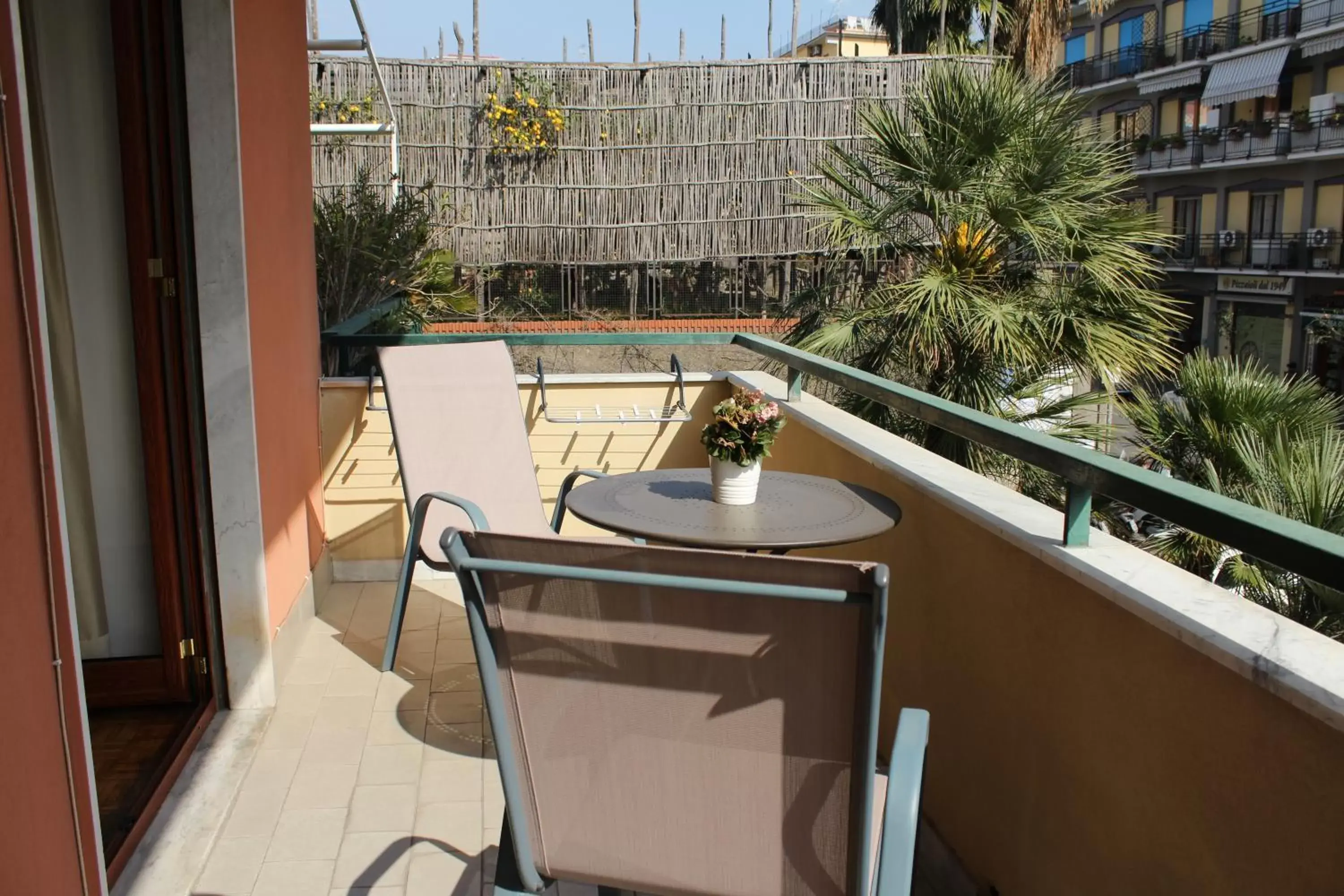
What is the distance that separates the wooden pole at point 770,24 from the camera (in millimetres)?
16625

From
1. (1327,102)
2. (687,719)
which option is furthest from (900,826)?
(1327,102)

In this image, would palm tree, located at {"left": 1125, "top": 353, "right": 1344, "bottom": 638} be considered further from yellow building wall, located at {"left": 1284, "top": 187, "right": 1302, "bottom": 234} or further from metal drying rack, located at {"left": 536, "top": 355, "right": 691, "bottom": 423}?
yellow building wall, located at {"left": 1284, "top": 187, "right": 1302, "bottom": 234}

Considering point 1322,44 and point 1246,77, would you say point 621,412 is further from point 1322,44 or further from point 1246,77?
point 1246,77

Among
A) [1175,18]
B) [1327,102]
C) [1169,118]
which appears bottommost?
[1327,102]

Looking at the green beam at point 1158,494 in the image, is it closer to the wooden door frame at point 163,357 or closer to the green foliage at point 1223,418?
the wooden door frame at point 163,357

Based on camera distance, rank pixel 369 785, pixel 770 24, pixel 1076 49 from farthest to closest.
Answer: pixel 1076 49 → pixel 770 24 → pixel 369 785

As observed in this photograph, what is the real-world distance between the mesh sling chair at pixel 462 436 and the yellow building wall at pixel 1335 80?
33500 mm

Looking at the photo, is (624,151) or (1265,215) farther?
(1265,215)

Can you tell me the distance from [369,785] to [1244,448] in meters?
5.17

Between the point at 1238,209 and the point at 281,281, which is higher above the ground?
the point at 1238,209

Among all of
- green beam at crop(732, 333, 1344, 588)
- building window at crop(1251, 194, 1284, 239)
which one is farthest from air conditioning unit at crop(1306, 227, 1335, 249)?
green beam at crop(732, 333, 1344, 588)

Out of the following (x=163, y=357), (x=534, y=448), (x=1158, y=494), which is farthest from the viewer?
(x=534, y=448)

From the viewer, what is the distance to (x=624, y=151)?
416 inches

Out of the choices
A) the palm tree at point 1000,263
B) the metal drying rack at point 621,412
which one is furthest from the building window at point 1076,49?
the metal drying rack at point 621,412
